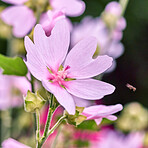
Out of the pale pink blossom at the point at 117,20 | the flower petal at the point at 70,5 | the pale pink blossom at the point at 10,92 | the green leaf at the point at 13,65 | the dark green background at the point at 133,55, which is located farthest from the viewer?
the dark green background at the point at 133,55

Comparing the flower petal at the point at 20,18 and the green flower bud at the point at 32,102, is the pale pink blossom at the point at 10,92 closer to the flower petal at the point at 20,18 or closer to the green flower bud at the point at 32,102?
the flower petal at the point at 20,18

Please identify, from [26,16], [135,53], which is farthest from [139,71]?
[26,16]

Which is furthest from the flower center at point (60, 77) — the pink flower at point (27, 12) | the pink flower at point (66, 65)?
the pink flower at point (27, 12)

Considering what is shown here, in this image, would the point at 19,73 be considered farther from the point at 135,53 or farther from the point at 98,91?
the point at 135,53

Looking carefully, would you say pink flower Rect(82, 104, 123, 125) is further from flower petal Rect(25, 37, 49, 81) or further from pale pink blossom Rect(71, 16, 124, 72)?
pale pink blossom Rect(71, 16, 124, 72)

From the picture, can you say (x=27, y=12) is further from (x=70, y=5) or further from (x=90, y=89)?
(x=90, y=89)

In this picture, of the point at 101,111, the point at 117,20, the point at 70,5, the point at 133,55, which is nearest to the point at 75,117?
the point at 101,111
